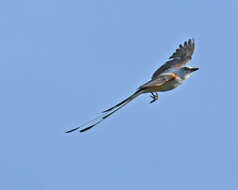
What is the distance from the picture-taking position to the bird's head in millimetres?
12609

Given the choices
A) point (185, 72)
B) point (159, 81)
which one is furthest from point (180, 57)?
point (159, 81)

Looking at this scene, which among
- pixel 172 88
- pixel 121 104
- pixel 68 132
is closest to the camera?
pixel 68 132

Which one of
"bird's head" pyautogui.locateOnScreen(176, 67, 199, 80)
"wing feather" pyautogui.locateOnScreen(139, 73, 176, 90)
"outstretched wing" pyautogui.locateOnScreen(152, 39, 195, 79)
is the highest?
"outstretched wing" pyautogui.locateOnScreen(152, 39, 195, 79)

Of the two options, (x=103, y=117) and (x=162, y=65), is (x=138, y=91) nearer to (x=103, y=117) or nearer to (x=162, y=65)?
(x=103, y=117)

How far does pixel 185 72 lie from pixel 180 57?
236cm

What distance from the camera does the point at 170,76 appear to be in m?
12.4

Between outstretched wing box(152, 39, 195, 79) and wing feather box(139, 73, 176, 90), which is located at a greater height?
outstretched wing box(152, 39, 195, 79)

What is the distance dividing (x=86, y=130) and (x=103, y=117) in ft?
1.33

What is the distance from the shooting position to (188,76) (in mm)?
12734

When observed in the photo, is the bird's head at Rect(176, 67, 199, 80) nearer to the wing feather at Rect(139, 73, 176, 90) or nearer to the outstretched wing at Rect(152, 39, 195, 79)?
the wing feather at Rect(139, 73, 176, 90)

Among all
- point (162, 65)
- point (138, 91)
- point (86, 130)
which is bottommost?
point (86, 130)

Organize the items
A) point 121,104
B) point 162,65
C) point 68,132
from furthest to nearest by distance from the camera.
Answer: point 162,65 < point 121,104 < point 68,132

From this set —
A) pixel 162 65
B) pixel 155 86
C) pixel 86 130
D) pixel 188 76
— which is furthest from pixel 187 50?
pixel 86 130

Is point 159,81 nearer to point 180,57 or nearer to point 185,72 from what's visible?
point 185,72
